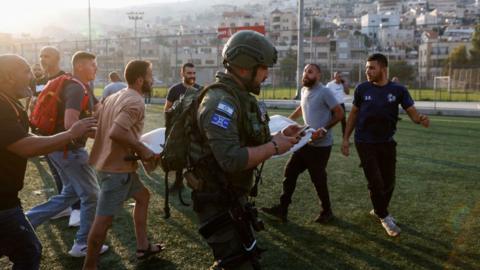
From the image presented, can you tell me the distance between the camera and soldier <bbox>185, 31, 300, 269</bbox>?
2.80 meters

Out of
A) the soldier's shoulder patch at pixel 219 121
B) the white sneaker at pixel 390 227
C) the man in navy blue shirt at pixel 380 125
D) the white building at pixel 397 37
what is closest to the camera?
the soldier's shoulder patch at pixel 219 121

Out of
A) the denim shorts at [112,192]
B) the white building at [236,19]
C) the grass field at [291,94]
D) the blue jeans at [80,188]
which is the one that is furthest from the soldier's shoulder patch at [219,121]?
the white building at [236,19]

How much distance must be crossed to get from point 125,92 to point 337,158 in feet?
24.2

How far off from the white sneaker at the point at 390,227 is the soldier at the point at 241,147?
3.14 meters

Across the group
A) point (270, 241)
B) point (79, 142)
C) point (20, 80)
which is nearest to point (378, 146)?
point (270, 241)

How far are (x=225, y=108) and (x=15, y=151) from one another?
1.43 metres

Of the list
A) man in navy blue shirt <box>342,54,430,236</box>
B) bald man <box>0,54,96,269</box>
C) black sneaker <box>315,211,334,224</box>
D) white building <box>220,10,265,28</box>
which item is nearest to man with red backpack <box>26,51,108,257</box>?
bald man <box>0,54,96,269</box>

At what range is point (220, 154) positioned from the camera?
2633mm

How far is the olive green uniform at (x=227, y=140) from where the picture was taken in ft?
Result: 8.64

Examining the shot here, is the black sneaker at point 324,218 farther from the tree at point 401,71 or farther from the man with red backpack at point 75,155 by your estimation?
the tree at point 401,71

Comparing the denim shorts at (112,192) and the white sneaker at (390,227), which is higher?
the denim shorts at (112,192)

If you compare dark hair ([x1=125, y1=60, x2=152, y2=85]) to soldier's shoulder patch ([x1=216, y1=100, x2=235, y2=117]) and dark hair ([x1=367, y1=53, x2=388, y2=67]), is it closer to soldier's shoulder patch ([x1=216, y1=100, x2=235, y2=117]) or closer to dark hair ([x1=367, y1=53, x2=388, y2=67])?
soldier's shoulder patch ([x1=216, y1=100, x2=235, y2=117])

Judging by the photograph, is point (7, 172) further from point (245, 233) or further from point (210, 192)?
point (245, 233)

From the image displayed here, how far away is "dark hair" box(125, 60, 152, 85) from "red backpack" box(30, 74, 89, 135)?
1.99ft
